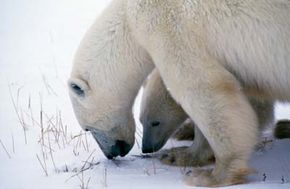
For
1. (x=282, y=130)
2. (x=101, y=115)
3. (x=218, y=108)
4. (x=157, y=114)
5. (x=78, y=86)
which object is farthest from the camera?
(x=282, y=130)

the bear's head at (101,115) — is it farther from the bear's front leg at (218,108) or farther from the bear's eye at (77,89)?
the bear's front leg at (218,108)

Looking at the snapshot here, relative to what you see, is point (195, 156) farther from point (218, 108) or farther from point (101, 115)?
point (218, 108)

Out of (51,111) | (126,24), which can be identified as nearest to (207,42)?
(126,24)

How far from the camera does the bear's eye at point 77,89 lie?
18.6 ft

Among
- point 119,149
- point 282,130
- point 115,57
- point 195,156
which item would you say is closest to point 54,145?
point 119,149

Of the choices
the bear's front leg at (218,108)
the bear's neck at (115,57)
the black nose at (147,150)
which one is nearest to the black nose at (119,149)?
the black nose at (147,150)

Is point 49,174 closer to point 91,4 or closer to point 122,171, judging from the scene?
point 122,171

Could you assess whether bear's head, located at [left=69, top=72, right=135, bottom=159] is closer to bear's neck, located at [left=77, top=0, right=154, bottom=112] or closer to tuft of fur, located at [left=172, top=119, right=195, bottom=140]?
bear's neck, located at [left=77, top=0, right=154, bottom=112]

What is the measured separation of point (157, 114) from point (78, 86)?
87cm

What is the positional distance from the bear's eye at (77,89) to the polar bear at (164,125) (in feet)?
2.22

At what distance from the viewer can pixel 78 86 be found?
5.64m

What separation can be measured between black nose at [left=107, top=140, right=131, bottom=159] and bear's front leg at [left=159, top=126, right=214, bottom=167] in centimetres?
Answer: 37

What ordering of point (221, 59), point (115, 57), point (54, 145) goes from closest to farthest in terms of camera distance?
point (221, 59)
point (115, 57)
point (54, 145)

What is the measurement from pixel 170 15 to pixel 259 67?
2.74 feet
